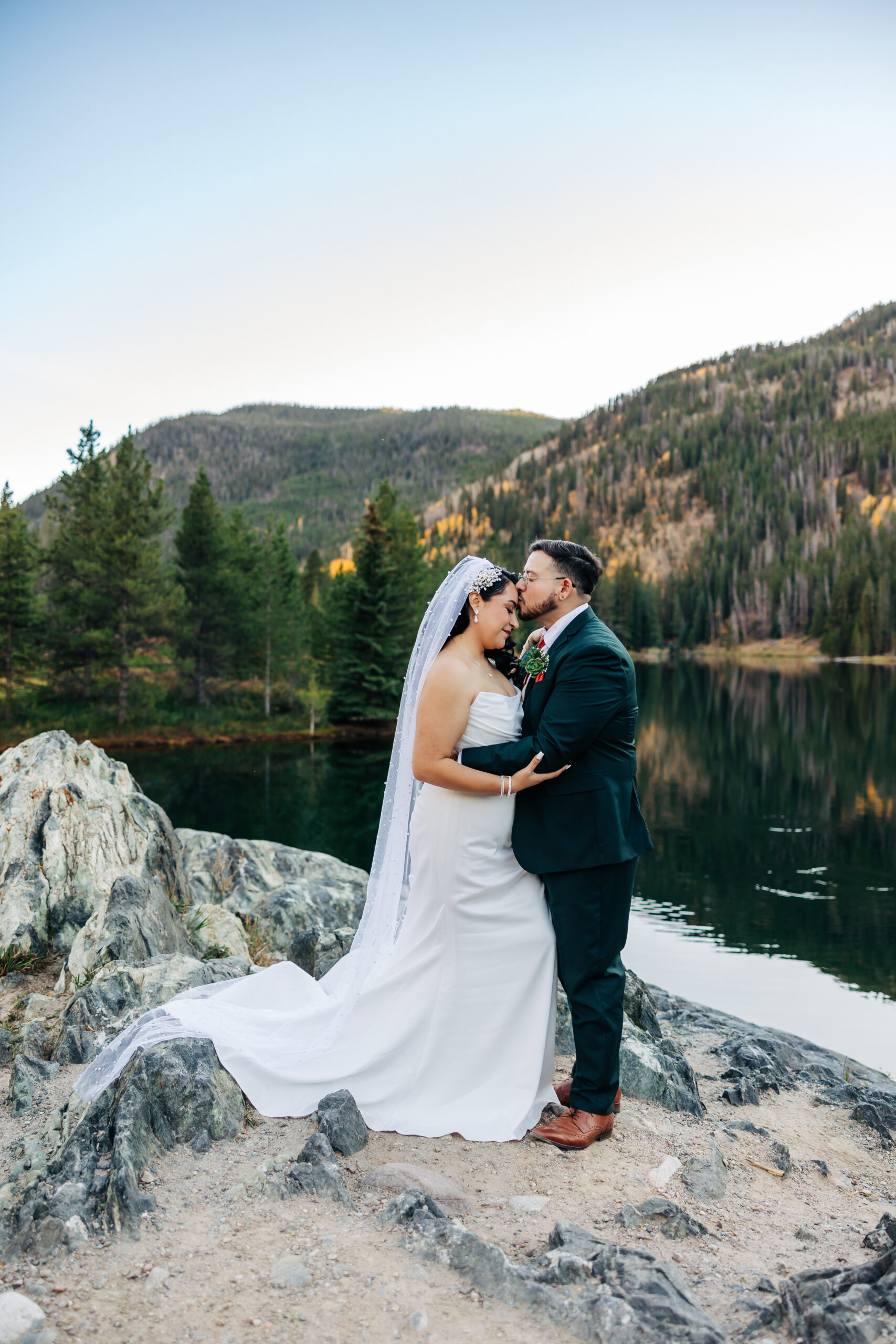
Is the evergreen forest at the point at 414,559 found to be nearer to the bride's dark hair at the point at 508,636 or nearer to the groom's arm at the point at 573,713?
the bride's dark hair at the point at 508,636

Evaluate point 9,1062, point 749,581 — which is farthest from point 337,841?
point 749,581

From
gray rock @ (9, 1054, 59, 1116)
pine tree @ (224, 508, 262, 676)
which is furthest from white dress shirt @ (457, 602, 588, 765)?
pine tree @ (224, 508, 262, 676)

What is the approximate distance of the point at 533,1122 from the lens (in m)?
4.21

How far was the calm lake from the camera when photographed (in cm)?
1077

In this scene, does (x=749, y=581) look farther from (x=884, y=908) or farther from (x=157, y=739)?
(x=884, y=908)

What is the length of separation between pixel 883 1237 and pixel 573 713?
238 cm

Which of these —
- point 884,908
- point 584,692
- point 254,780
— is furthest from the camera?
point 254,780

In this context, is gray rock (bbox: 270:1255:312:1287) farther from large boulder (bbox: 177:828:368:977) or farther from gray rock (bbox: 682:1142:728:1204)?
large boulder (bbox: 177:828:368:977)

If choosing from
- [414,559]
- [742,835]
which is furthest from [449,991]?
[414,559]

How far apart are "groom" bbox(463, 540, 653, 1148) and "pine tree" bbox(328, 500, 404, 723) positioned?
32030 mm

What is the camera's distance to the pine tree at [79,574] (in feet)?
105

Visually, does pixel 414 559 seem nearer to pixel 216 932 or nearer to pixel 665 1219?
pixel 216 932

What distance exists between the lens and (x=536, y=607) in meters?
4.41

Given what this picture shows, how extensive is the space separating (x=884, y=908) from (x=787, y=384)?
651 ft
